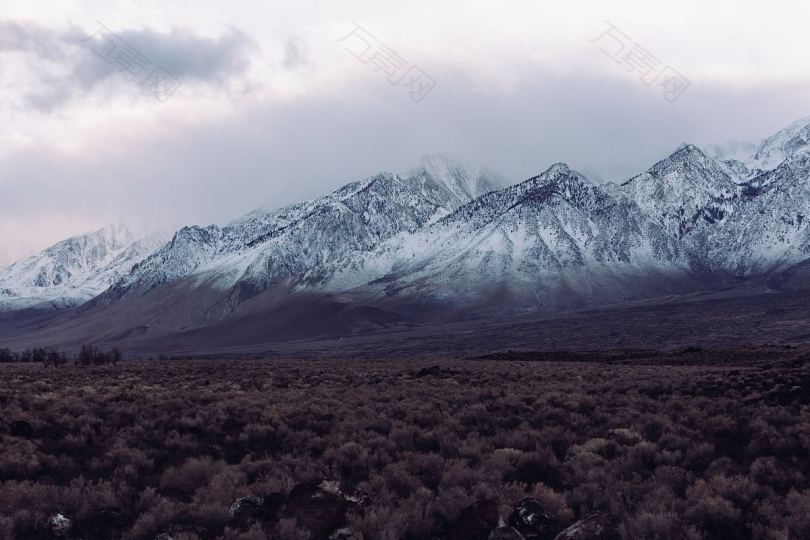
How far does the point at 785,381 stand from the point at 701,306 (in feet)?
517

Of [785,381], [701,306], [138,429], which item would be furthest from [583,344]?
[138,429]

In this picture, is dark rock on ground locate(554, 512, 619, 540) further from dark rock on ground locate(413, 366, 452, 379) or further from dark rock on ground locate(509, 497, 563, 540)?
dark rock on ground locate(413, 366, 452, 379)

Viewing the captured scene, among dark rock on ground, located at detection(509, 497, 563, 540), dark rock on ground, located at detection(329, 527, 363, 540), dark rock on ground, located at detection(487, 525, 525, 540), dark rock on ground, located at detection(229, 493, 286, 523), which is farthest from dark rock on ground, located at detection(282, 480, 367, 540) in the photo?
dark rock on ground, located at detection(509, 497, 563, 540)

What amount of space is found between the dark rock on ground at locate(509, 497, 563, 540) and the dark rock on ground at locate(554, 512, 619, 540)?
0.43 meters

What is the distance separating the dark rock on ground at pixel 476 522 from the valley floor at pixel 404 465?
0.03 metres

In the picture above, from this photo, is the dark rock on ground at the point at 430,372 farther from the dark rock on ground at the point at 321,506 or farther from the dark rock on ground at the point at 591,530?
the dark rock on ground at the point at 591,530

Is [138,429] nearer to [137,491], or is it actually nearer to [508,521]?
[137,491]

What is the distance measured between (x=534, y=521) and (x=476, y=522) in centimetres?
83

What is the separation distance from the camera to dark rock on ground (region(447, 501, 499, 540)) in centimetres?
939

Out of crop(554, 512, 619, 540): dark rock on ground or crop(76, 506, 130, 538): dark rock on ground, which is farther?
crop(76, 506, 130, 538): dark rock on ground

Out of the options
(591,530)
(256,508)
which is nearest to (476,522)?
(591,530)

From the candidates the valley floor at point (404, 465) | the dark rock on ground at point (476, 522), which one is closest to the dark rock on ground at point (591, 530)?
the valley floor at point (404, 465)

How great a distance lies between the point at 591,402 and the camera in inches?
762

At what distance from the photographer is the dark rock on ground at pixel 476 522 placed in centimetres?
939
